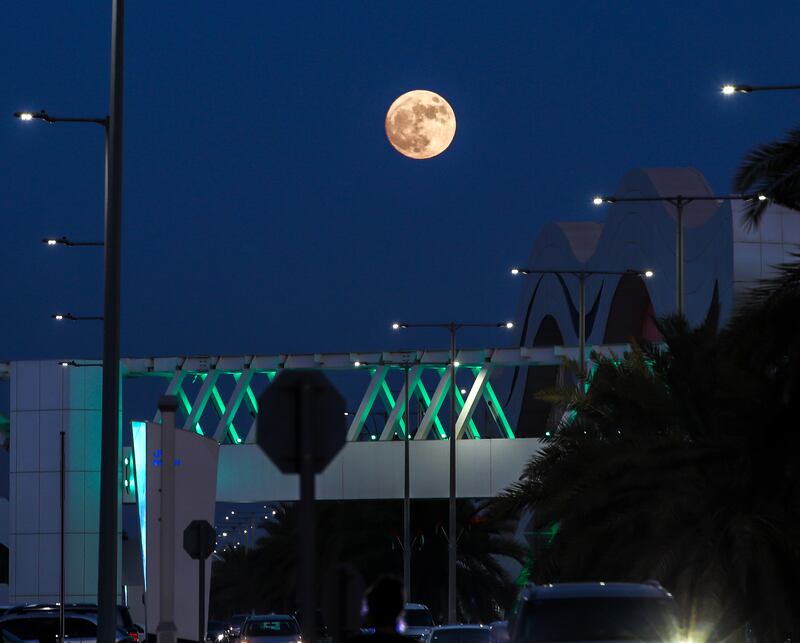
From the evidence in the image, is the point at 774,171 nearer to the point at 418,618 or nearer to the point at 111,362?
the point at 111,362

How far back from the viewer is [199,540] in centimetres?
2528

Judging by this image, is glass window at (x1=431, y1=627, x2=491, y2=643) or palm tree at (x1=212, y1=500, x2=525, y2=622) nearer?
glass window at (x1=431, y1=627, x2=491, y2=643)

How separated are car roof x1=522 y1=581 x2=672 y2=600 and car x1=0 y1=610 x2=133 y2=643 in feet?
35.4

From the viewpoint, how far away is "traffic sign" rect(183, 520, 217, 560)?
82.7ft

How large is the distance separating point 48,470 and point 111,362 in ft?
137

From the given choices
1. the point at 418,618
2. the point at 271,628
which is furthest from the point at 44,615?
the point at 418,618

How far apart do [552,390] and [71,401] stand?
28.4m

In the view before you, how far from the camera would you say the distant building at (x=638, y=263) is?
211 feet

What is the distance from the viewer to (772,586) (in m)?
26.6

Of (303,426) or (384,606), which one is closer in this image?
(384,606)

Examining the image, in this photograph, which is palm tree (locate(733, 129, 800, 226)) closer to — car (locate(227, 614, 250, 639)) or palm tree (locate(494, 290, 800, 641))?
palm tree (locate(494, 290, 800, 641))

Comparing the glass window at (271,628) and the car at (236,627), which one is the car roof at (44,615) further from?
the car at (236,627)

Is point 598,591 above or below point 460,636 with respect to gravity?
above

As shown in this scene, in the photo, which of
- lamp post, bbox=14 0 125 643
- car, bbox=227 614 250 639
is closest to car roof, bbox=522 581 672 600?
lamp post, bbox=14 0 125 643
